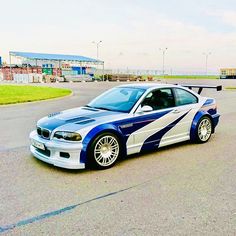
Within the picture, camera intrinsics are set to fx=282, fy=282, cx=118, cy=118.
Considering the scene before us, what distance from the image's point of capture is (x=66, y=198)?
372cm

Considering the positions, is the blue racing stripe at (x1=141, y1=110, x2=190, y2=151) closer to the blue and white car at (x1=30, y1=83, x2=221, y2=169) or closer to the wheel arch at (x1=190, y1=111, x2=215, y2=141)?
the blue and white car at (x1=30, y1=83, x2=221, y2=169)

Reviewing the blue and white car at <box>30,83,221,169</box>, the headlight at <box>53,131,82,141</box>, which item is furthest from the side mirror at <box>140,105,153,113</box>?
the headlight at <box>53,131,82,141</box>

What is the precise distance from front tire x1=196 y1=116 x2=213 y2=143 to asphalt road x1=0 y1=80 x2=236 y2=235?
0.64 m

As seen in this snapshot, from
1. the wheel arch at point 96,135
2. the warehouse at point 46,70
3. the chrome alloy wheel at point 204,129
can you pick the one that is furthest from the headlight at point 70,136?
the warehouse at point 46,70

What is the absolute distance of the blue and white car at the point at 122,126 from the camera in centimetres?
462

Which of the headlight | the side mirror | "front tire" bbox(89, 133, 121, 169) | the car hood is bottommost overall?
"front tire" bbox(89, 133, 121, 169)

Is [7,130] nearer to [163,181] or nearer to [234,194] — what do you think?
[163,181]

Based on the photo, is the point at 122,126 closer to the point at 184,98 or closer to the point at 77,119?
the point at 77,119

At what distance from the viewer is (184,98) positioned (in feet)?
20.9

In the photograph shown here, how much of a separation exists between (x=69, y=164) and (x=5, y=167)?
4.04 ft

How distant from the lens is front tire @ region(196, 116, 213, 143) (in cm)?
651

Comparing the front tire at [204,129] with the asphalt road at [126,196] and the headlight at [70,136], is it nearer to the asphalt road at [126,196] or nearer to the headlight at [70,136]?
the asphalt road at [126,196]

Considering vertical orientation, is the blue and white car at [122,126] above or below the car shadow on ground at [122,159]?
above

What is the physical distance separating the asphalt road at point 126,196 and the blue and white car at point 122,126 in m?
0.28
